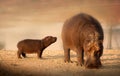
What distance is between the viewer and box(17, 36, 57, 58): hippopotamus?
6.01 m

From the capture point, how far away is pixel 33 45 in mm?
6016

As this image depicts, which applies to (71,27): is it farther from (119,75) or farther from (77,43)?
(119,75)

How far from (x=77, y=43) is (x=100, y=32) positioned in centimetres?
38

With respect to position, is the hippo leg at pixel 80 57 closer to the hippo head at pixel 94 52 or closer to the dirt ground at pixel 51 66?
the dirt ground at pixel 51 66

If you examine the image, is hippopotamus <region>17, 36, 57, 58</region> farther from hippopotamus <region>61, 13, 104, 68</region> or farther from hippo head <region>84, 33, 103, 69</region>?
hippo head <region>84, 33, 103, 69</region>

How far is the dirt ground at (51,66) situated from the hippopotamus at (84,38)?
132mm

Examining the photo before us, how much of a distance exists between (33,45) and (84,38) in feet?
5.58

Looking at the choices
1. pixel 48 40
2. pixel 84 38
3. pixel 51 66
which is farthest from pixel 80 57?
pixel 48 40

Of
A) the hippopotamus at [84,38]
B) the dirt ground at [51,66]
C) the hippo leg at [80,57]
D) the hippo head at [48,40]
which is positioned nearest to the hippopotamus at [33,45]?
the hippo head at [48,40]

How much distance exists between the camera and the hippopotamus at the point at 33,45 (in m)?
6.01

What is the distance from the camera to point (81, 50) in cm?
464

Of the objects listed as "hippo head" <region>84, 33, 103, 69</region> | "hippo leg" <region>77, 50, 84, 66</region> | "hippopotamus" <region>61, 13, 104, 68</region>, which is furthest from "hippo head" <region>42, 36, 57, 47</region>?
"hippo head" <region>84, 33, 103, 69</region>

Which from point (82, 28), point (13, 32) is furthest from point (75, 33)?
point (13, 32)

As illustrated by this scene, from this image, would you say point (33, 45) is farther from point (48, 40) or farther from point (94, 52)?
point (94, 52)
